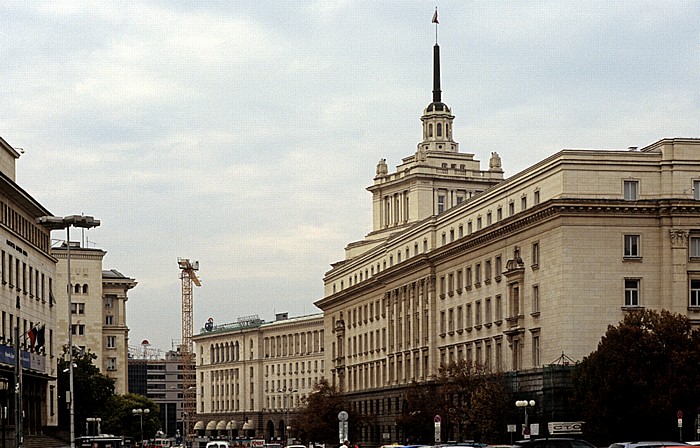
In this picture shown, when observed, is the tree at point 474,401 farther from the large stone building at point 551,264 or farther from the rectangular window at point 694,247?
the rectangular window at point 694,247

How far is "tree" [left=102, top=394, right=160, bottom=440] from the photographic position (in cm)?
16188

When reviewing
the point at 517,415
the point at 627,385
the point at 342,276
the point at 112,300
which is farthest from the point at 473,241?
the point at 112,300

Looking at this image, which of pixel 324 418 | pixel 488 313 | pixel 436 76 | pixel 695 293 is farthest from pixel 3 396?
pixel 436 76

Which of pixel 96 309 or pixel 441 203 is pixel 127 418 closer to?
pixel 96 309

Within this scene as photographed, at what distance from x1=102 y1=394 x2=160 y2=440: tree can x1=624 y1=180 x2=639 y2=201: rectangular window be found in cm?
7152

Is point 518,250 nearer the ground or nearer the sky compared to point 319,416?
nearer the sky

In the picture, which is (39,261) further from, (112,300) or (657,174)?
(112,300)

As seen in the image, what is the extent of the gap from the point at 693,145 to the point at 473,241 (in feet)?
71.1

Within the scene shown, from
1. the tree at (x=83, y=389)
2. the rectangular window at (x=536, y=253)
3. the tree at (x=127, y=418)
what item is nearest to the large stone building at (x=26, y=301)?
the tree at (x=83, y=389)

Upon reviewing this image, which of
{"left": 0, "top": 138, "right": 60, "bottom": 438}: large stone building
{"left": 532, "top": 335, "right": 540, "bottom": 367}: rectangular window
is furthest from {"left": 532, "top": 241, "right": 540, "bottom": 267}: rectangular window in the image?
{"left": 0, "top": 138, "right": 60, "bottom": 438}: large stone building

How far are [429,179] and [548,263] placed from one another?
237 ft

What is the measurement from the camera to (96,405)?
13400 centimetres

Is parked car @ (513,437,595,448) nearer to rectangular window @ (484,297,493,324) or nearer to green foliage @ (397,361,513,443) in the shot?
green foliage @ (397,361,513,443)

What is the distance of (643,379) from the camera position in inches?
→ 3228
